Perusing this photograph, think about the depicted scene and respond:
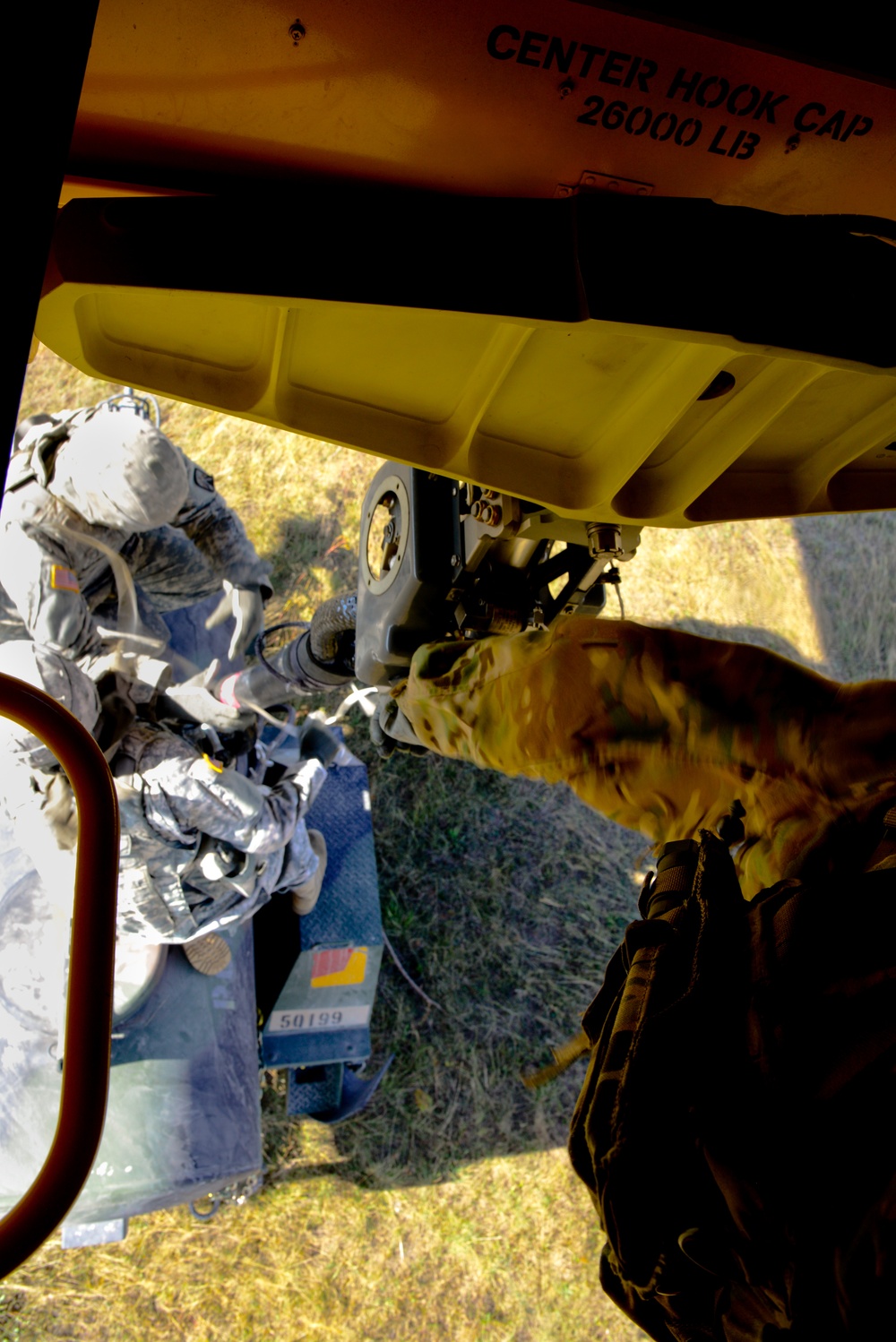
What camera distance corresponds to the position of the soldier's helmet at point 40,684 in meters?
2.34

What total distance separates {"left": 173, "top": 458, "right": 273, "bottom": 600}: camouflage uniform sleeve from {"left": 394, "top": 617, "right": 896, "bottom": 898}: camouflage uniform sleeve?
240 centimetres

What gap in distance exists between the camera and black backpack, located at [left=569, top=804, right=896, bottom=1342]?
0.81 m

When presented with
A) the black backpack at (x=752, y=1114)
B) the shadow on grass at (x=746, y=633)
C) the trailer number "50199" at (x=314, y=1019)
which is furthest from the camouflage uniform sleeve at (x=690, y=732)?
the shadow on grass at (x=746, y=633)

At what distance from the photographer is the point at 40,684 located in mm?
2338

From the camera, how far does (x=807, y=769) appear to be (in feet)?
3.86

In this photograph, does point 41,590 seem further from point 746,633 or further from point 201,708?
point 746,633

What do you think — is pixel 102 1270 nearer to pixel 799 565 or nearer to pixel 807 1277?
pixel 807 1277

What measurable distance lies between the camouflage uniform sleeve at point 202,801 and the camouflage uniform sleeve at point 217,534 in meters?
0.99

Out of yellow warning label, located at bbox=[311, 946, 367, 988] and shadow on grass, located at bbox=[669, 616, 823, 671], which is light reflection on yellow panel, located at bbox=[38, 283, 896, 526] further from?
shadow on grass, located at bbox=[669, 616, 823, 671]

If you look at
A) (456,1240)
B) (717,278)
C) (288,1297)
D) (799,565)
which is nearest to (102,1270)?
(288,1297)

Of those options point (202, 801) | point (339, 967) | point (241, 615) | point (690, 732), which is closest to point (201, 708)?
point (202, 801)

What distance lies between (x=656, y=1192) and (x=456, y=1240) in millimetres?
2883

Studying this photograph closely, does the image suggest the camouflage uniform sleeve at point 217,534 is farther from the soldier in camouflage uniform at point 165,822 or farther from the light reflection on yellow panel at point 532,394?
the light reflection on yellow panel at point 532,394

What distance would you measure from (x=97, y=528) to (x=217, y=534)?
533mm
